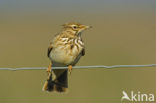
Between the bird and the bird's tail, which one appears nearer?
the bird

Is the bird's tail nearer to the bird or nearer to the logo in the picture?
the bird

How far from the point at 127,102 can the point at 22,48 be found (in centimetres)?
693

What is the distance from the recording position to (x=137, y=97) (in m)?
15.3

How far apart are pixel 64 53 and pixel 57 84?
778mm

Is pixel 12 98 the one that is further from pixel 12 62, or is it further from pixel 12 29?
pixel 12 29

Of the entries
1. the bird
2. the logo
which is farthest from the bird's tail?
the logo

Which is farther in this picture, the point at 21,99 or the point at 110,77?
the point at 110,77

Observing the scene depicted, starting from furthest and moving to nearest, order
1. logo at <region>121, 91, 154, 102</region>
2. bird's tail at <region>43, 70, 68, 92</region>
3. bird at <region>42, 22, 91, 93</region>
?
1. logo at <region>121, 91, 154, 102</region>
2. bird's tail at <region>43, 70, 68, 92</region>
3. bird at <region>42, 22, 91, 93</region>

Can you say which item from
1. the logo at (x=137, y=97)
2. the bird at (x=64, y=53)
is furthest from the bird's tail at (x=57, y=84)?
the logo at (x=137, y=97)

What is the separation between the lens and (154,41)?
22781 millimetres

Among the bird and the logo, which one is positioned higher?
the bird

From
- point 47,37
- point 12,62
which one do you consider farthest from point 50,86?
point 47,37

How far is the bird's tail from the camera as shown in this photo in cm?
1358

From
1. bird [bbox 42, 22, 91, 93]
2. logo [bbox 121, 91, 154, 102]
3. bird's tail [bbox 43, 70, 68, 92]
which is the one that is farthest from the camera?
logo [bbox 121, 91, 154, 102]
